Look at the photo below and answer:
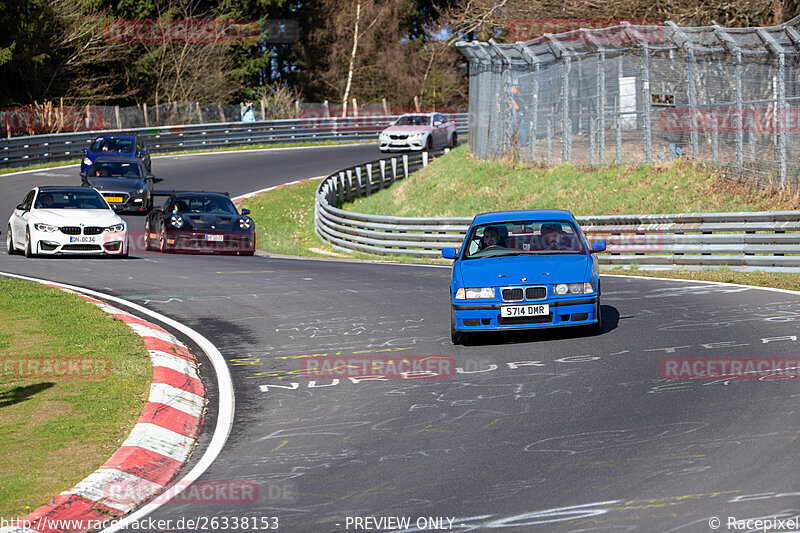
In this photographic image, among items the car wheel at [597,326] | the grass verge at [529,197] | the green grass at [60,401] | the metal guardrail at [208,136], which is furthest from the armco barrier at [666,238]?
the metal guardrail at [208,136]

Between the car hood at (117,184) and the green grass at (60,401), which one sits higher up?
the car hood at (117,184)

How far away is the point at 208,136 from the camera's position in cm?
5053

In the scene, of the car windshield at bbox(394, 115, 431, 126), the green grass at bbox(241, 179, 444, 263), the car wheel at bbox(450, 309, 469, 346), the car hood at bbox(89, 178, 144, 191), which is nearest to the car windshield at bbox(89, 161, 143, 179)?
the car hood at bbox(89, 178, 144, 191)

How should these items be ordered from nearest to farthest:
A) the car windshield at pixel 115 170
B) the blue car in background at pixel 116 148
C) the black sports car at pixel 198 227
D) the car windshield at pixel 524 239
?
1. the car windshield at pixel 524 239
2. the black sports car at pixel 198 227
3. the car windshield at pixel 115 170
4. the blue car in background at pixel 116 148

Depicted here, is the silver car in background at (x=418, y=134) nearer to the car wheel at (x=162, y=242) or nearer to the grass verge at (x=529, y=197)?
the grass verge at (x=529, y=197)

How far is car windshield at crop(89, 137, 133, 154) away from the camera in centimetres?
3678

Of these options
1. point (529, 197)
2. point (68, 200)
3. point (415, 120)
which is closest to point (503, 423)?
point (68, 200)

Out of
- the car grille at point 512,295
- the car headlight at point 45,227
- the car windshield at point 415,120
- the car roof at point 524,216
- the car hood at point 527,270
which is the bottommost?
the car grille at point 512,295

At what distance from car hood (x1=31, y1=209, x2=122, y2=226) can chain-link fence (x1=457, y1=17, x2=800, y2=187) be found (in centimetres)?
1224

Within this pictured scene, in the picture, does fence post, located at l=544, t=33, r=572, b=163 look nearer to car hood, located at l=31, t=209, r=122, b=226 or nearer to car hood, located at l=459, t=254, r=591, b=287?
car hood, located at l=31, t=209, r=122, b=226

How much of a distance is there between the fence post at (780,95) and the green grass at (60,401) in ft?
45.1

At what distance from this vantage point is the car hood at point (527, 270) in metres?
10.8

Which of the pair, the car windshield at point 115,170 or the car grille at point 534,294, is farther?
the car windshield at point 115,170

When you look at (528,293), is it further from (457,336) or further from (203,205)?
(203,205)
